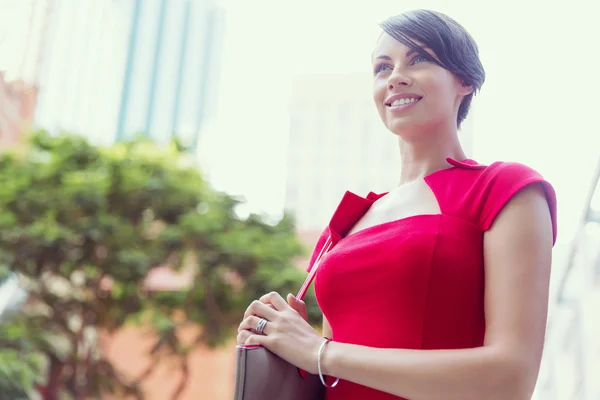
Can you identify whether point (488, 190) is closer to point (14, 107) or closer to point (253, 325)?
point (253, 325)

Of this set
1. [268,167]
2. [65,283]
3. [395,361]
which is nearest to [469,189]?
[395,361]

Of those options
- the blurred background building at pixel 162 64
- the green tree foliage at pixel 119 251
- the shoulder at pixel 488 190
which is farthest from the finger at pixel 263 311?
the blurred background building at pixel 162 64

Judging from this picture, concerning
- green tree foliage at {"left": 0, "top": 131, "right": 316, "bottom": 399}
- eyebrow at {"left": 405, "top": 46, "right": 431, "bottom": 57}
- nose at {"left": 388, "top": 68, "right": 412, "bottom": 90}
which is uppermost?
eyebrow at {"left": 405, "top": 46, "right": 431, "bottom": 57}

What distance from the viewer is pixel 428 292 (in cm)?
78

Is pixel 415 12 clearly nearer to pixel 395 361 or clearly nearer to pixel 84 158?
pixel 395 361

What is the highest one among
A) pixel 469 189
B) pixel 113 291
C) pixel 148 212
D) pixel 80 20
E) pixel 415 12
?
pixel 80 20

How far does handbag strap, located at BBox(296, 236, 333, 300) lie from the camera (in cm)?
97

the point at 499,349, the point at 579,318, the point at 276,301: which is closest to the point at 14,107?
the point at 579,318

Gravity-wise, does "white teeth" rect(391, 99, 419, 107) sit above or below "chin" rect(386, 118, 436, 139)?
above

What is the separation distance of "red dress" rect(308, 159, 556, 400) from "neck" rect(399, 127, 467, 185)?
0.26 ft

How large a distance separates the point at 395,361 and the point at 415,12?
539 mm

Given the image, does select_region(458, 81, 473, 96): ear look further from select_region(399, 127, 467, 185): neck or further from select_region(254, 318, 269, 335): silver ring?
select_region(254, 318, 269, 335): silver ring

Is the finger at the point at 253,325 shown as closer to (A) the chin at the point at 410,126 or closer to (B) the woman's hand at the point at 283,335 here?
(B) the woman's hand at the point at 283,335

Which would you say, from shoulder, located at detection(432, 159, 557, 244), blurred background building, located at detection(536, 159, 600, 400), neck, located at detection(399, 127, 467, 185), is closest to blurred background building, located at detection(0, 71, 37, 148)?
blurred background building, located at detection(536, 159, 600, 400)
